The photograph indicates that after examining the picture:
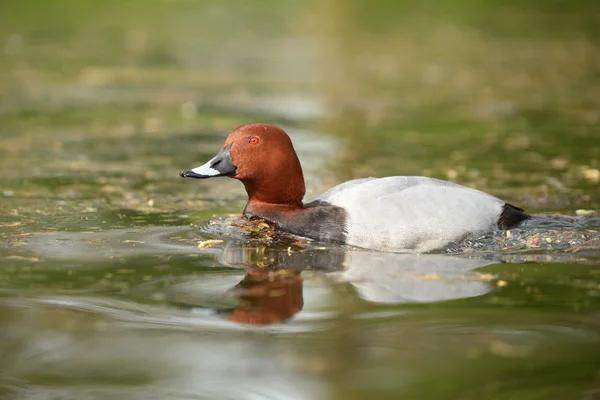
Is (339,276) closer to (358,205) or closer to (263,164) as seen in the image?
(358,205)

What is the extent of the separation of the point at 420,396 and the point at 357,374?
35cm

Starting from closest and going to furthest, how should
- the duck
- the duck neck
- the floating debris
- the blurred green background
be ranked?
the duck, the floating debris, the duck neck, the blurred green background

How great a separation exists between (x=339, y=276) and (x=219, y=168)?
147 centimetres

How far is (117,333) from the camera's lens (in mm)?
5223

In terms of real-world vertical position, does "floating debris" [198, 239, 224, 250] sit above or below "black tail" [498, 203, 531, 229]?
below

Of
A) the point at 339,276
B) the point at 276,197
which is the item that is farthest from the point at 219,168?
the point at 339,276

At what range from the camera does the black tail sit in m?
7.18

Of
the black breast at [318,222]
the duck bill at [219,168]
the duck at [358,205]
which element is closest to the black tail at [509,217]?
the duck at [358,205]

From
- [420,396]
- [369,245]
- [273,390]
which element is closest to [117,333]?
[273,390]

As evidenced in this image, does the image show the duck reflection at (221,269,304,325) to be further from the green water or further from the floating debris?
the floating debris

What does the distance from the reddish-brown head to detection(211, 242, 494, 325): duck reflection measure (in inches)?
19.6

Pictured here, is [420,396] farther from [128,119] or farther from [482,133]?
[128,119]

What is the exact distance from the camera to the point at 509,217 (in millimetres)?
7242

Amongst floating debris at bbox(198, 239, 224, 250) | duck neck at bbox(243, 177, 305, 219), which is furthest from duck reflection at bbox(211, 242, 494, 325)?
duck neck at bbox(243, 177, 305, 219)
